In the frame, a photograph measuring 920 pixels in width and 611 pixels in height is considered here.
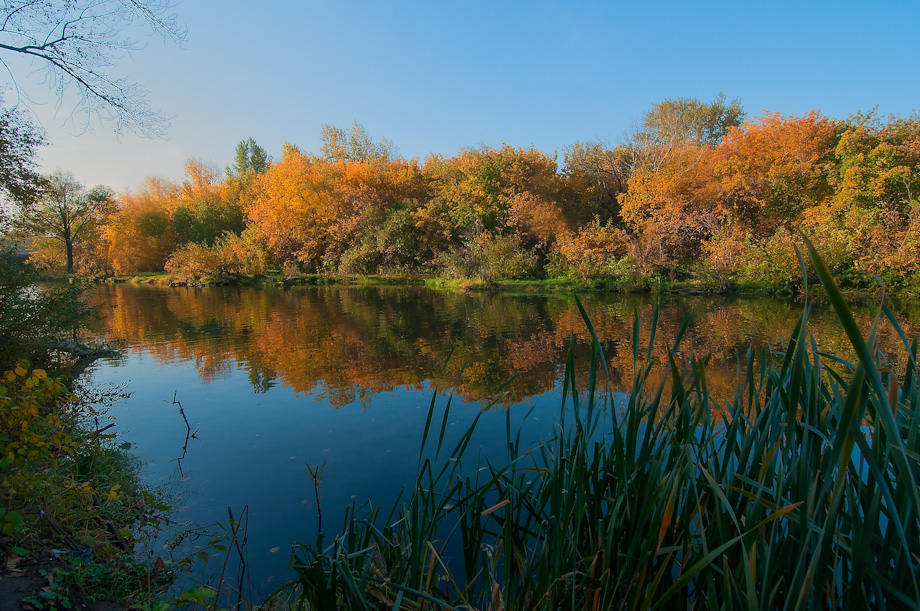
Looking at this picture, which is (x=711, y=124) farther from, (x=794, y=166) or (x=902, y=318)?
(x=902, y=318)

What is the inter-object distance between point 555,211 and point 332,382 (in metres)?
21.3

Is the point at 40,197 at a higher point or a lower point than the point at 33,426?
higher

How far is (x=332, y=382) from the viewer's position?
7.97 metres

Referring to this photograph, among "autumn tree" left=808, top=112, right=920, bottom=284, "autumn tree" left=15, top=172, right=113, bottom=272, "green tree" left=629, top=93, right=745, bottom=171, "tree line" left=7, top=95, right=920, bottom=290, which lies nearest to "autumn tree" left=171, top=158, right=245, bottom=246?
"tree line" left=7, top=95, right=920, bottom=290

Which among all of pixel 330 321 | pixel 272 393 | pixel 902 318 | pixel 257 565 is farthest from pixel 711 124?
pixel 257 565

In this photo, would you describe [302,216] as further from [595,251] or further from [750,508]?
[750,508]

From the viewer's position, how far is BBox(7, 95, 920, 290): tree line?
16.8 metres

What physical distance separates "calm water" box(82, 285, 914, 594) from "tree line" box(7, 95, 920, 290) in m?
2.89

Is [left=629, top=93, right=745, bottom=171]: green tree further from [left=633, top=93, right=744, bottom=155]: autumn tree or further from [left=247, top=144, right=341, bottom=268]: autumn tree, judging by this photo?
[left=247, top=144, right=341, bottom=268]: autumn tree

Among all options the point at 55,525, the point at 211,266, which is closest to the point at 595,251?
the point at 55,525

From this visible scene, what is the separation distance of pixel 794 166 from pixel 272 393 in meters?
21.6

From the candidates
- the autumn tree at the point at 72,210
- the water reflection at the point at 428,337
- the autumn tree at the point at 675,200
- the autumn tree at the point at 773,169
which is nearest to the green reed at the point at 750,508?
the water reflection at the point at 428,337

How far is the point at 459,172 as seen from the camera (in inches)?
1224

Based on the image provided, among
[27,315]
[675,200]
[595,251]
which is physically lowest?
[27,315]
